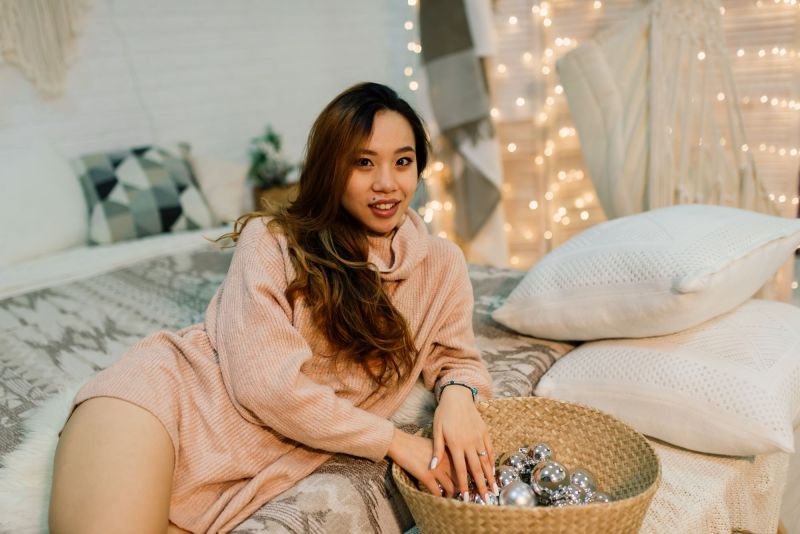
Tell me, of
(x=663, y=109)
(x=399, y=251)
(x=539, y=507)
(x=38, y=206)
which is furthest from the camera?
(x=38, y=206)

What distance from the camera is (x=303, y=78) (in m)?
3.51

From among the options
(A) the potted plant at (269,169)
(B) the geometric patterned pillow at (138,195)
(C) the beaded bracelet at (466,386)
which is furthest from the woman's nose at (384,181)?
(A) the potted plant at (269,169)

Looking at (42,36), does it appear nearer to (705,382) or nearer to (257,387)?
(257,387)

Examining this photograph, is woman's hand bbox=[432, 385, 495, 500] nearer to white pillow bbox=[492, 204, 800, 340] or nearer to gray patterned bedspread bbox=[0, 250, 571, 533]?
gray patterned bedspread bbox=[0, 250, 571, 533]

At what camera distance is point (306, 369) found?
1.12 meters

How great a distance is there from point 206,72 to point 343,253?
2.29 meters

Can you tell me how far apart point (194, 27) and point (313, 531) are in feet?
9.10

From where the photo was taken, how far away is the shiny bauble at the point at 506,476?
975mm

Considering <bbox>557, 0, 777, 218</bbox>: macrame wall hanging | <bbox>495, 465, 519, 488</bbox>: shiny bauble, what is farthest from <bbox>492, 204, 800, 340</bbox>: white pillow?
<bbox>557, 0, 777, 218</bbox>: macrame wall hanging

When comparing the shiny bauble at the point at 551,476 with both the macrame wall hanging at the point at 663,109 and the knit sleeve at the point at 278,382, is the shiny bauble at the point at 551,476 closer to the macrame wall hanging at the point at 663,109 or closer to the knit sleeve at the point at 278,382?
the knit sleeve at the point at 278,382

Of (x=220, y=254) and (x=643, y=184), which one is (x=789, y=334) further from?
(x=220, y=254)

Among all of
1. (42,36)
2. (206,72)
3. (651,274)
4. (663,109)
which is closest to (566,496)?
(651,274)

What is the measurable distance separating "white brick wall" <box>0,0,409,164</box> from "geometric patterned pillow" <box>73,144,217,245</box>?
11.6 inches

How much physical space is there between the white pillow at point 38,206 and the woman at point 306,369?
1.26 m
